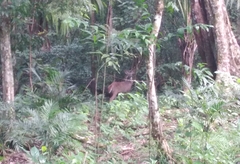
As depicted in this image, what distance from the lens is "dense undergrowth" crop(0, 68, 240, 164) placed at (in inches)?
163

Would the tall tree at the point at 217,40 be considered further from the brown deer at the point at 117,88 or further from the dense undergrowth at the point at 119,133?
the brown deer at the point at 117,88

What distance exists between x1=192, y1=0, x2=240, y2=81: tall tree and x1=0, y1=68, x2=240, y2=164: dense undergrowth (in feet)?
3.05

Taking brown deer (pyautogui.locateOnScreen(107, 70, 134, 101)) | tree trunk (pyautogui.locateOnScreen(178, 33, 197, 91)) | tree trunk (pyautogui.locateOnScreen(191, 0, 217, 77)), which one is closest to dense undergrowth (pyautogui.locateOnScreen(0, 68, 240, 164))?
tree trunk (pyautogui.locateOnScreen(191, 0, 217, 77))

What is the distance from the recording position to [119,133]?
5383 mm

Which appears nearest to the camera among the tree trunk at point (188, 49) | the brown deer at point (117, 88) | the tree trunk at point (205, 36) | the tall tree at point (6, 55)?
the tall tree at point (6, 55)

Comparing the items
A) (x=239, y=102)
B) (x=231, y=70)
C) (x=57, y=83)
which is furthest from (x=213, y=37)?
(x=57, y=83)

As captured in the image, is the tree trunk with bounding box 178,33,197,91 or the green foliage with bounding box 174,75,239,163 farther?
the tree trunk with bounding box 178,33,197,91

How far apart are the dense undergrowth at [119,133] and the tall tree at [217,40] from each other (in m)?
0.93

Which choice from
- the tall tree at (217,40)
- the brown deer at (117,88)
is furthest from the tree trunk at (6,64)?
the tall tree at (217,40)

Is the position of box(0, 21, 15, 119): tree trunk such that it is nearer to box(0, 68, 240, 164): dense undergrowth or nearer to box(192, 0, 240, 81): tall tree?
box(0, 68, 240, 164): dense undergrowth

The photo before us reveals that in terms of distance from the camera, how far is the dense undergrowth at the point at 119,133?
4145 mm

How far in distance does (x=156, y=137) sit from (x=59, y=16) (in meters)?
1.84

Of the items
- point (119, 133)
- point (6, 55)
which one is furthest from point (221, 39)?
point (6, 55)

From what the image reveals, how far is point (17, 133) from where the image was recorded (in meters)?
4.45
